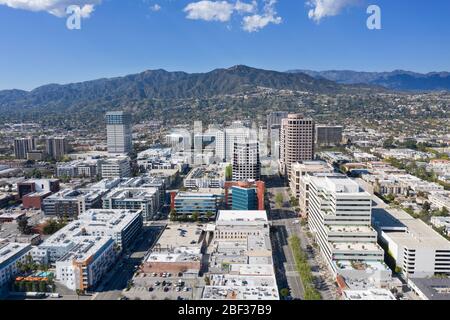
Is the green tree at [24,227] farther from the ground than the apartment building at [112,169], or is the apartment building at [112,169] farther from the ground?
the apartment building at [112,169]

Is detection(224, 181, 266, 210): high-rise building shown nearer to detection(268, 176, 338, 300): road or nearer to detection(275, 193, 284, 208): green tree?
detection(268, 176, 338, 300): road

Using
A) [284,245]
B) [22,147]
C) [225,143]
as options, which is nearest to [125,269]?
[284,245]

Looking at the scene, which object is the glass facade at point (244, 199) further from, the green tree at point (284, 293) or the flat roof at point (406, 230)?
the green tree at point (284, 293)

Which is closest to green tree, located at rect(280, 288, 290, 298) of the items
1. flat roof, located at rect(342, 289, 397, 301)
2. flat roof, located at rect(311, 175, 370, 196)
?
flat roof, located at rect(342, 289, 397, 301)

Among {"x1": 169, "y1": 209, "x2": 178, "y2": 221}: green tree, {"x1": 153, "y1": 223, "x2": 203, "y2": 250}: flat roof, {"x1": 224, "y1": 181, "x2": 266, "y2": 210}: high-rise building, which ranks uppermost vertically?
{"x1": 224, "y1": 181, "x2": 266, "y2": 210}: high-rise building

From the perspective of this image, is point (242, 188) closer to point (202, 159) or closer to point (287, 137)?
point (287, 137)

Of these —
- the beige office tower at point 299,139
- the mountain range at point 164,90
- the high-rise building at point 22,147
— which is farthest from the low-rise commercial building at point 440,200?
the mountain range at point 164,90
